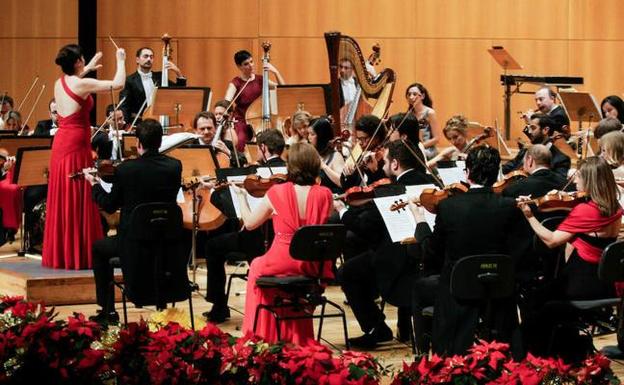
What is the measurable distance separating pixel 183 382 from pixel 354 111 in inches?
225

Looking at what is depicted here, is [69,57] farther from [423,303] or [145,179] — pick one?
[423,303]

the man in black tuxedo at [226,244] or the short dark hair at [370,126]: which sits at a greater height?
the short dark hair at [370,126]

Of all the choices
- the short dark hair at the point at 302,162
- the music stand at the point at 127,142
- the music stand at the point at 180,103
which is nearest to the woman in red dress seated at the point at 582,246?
the short dark hair at the point at 302,162

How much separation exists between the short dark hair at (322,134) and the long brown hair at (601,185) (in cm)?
247

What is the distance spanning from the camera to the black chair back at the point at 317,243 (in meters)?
5.90

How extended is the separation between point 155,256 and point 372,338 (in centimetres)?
132

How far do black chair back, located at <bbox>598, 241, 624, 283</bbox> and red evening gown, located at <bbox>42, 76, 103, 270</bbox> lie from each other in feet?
12.1

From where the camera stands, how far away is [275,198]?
610 cm

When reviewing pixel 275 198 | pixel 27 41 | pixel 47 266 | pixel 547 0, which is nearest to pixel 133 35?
pixel 27 41

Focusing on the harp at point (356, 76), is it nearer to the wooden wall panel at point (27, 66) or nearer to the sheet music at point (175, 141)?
the sheet music at point (175, 141)

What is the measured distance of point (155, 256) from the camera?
6.70 meters

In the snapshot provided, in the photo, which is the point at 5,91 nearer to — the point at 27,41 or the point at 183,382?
the point at 27,41

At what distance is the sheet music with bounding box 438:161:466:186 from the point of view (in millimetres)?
7086

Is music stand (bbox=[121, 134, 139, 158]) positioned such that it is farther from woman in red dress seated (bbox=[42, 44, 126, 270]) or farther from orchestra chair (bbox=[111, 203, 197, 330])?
orchestra chair (bbox=[111, 203, 197, 330])
